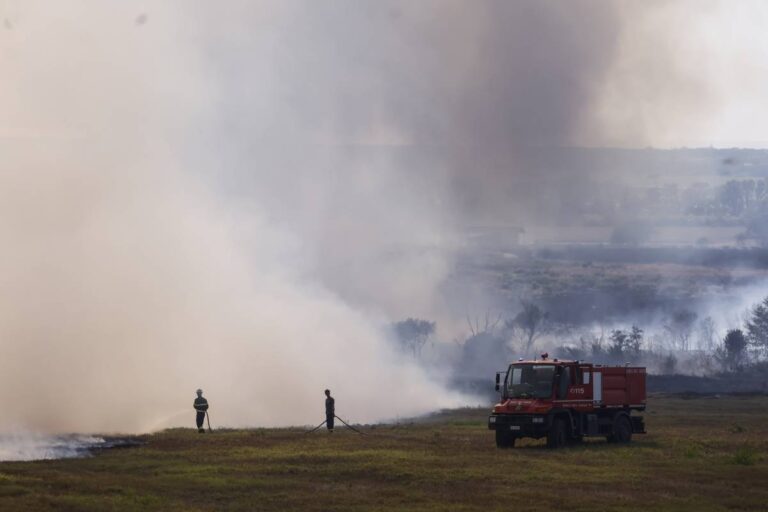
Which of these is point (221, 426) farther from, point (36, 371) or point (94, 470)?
point (94, 470)

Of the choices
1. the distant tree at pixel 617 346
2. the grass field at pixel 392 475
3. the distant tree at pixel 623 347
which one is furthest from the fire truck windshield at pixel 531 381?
the distant tree at pixel 617 346

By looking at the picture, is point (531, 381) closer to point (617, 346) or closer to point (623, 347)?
point (617, 346)

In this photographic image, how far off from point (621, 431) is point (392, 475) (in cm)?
1869

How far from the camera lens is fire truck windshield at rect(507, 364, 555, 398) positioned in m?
56.1

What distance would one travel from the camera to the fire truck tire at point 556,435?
181 feet

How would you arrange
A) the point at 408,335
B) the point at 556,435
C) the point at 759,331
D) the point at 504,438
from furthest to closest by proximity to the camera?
the point at 408,335, the point at 759,331, the point at 556,435, the point at 504,438

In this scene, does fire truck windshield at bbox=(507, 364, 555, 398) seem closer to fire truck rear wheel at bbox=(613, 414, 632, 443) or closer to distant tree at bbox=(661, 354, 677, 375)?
fire truck rear wheel at bbox=(613, 414, 632, 443)

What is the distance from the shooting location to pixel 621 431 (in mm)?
59625

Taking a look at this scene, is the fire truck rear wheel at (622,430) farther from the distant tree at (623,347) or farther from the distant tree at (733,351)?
the distant tree at (733,351)

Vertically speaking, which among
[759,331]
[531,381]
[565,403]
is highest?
[759,331]

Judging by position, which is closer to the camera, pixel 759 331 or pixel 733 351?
pixel 733 351

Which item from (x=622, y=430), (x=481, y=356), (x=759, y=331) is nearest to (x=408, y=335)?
(x=481, y=356)

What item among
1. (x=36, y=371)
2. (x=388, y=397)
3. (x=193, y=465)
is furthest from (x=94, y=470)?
(x=388, y=397)

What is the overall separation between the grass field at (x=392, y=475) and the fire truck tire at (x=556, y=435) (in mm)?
731
